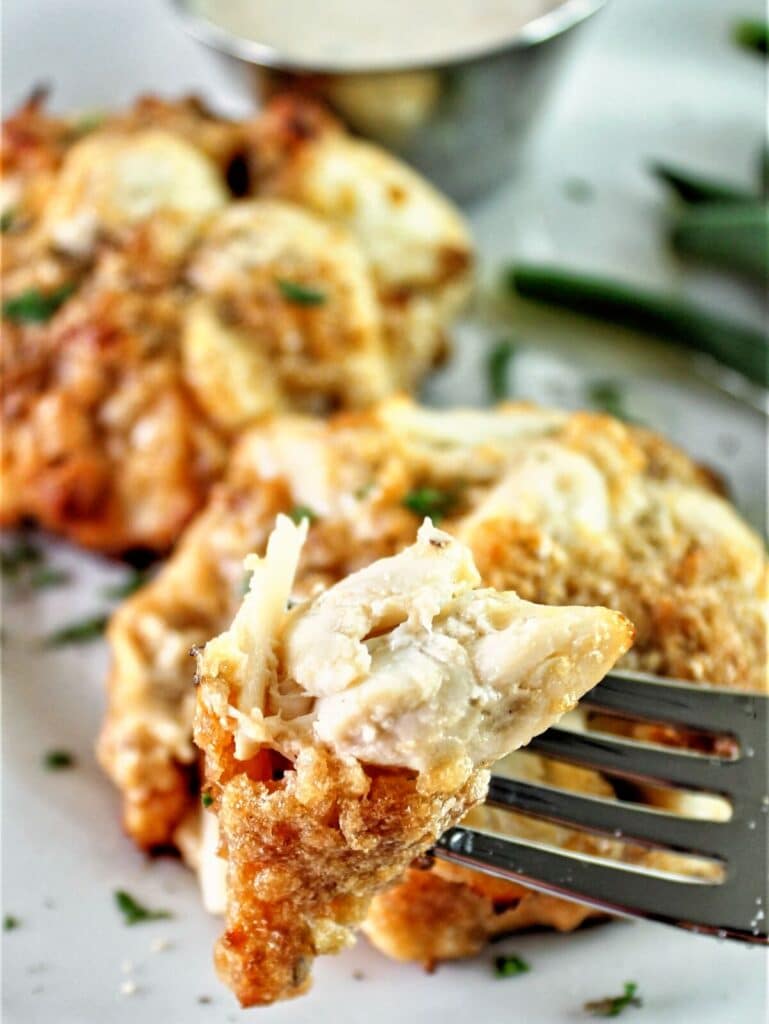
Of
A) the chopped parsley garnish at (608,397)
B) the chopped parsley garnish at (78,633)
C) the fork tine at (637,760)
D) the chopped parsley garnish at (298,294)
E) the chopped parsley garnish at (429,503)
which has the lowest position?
the chopped parsley garnish at (78,633)

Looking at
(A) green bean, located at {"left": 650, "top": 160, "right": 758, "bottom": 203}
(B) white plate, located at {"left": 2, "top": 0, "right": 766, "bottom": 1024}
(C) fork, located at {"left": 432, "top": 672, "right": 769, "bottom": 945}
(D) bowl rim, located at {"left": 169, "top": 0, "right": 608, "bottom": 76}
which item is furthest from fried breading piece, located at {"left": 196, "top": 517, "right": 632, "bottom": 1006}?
(A) green bean, located at {"left": 650, "top": 160, "right": 758, "bottom": 203}

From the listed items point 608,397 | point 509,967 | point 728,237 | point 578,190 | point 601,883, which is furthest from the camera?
point 578,190

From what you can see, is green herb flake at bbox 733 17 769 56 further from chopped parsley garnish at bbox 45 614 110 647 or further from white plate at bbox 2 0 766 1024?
chopped parsley garnish at bbox 45 614 110 647

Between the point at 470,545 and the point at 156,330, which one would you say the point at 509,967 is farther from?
the point at 156,330

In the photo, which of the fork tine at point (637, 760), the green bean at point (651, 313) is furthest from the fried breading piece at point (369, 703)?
the green bean at point (651, 313)

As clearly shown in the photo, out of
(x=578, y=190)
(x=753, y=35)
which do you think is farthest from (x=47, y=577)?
(x=753, y=35)

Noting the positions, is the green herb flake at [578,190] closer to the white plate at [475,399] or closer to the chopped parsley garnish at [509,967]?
the white plate at [475,399]
